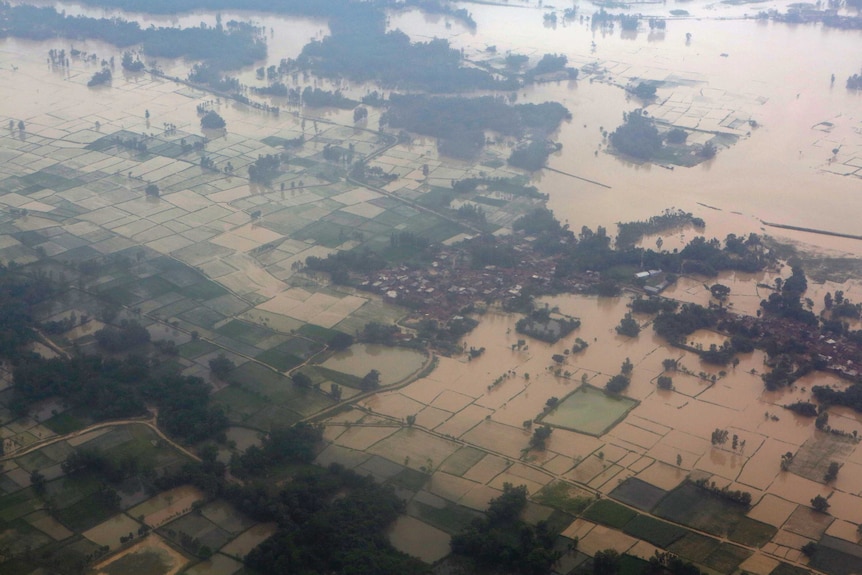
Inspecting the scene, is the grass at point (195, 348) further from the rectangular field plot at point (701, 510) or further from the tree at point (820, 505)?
the tree at point (820, 505)

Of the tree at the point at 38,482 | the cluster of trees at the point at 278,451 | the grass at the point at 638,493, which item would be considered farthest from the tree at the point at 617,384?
the tree at the point at 38,482

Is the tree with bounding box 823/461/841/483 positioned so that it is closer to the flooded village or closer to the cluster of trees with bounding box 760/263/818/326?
the flooded village

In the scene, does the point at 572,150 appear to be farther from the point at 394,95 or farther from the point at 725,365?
the point at 725,365

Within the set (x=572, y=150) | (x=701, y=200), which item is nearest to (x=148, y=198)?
(x=572, y=150)

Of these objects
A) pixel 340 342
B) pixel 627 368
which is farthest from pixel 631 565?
pixel 340 342

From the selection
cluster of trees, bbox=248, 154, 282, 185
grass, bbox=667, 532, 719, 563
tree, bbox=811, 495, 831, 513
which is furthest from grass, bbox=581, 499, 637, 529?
cluster of trees, bbox=248, 154, 282, 185
